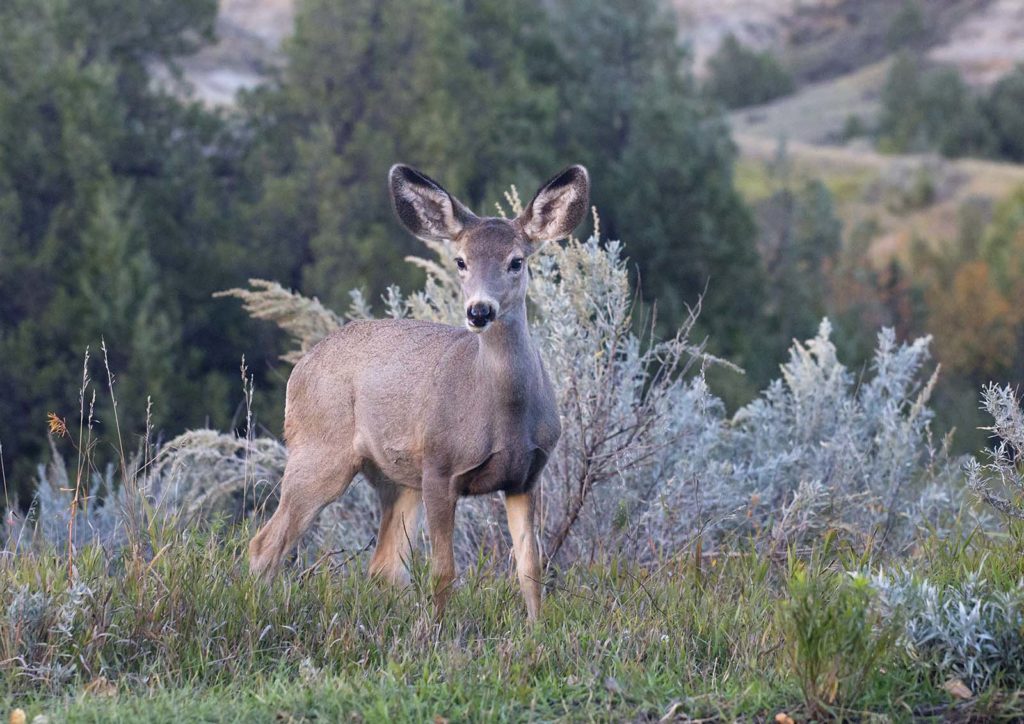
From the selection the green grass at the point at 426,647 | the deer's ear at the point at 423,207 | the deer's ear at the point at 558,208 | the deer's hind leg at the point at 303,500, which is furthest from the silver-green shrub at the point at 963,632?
the deer's hind leg at the point at 303,500

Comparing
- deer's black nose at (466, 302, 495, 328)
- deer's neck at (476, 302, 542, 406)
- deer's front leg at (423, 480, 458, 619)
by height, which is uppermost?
deer's black nose at (466, 302, 495, 328)

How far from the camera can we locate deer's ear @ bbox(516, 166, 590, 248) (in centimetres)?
616

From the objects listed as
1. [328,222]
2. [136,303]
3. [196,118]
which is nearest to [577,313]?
[136,303]

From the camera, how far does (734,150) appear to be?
87.0 ft

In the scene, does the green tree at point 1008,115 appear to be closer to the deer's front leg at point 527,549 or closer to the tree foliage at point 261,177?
the tree foliage at point 261,177

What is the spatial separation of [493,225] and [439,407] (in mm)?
802

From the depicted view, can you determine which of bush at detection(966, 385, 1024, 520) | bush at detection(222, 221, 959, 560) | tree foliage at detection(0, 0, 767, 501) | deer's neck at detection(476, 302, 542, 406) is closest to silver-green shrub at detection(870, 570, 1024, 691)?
bush at detection(966, 385, 1024, 520)

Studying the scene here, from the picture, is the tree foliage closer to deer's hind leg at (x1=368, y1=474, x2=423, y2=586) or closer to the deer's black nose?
deer's hind leg at (x1=368, y1=474, x2=423, y2=586)

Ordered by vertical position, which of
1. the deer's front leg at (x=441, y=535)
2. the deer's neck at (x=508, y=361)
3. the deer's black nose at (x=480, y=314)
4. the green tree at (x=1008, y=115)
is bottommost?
the green tree at (x=1008, y=115)

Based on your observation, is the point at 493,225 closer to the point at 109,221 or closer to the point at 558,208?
the point at 558,208

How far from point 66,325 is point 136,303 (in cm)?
96

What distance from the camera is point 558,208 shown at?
20.4 ft

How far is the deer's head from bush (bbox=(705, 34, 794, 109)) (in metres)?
68.6

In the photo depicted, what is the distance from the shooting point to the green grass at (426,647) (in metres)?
4.58
